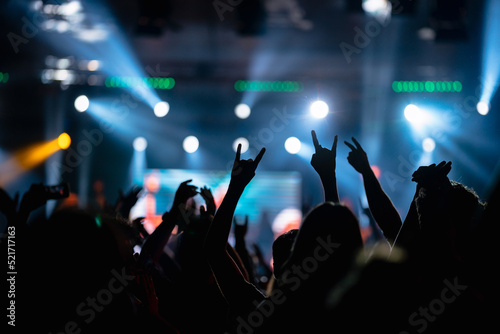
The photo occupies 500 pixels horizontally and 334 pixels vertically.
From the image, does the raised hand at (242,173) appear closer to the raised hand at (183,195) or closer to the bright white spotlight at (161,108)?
the raised hand at (183,195)

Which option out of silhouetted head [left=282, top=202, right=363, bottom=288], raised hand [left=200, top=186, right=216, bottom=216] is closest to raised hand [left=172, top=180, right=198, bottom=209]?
raised hand [left=200, top=186, right=216, bottom=216]

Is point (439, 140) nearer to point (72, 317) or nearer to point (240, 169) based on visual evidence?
point (240, 169)

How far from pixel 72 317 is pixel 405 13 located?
5670 mm

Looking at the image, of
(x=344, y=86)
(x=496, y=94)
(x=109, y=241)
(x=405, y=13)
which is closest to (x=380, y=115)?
(x=344, y=86)

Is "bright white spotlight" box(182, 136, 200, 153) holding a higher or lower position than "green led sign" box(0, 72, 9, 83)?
lower

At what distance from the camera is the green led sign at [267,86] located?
8406 millimetres

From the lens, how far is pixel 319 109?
850 cm

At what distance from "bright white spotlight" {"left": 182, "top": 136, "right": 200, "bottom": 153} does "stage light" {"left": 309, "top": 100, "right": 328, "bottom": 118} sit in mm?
3028

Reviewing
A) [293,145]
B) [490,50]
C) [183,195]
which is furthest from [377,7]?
[183,195]

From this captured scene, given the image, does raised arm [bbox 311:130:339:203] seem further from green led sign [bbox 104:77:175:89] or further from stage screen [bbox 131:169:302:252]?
stage screen [bbox 131:169:302:252]

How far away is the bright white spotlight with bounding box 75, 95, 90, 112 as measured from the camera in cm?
831

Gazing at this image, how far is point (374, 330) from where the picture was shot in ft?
4.02

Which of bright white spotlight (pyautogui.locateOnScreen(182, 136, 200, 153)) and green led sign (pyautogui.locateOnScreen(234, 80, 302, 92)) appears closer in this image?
green led sign (pyautogui.locateOnScreen(234, 80, 302, 92))

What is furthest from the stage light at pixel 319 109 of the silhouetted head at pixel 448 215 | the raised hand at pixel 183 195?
the silhouetted head at pixel 448 215
